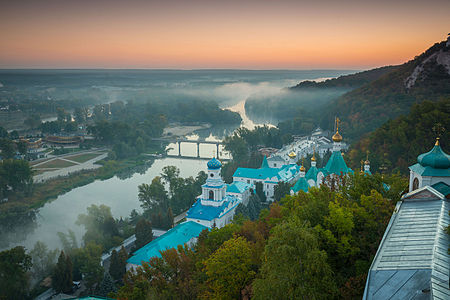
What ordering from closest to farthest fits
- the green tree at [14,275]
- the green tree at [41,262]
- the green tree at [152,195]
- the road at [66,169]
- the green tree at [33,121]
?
the green tree at [14,275] < the green tree at [41,262] < the green tree at [152,195] < the road at [66,169] < the green tree at [33,121]

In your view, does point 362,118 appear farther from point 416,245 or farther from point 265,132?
point 416,245

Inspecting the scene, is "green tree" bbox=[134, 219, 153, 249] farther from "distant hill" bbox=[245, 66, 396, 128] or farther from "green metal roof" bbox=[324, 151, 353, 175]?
"distant hill" bbox=[245, 66, 396, 128]

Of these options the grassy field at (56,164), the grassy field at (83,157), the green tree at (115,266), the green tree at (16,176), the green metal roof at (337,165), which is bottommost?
the grassy field at (83,157)

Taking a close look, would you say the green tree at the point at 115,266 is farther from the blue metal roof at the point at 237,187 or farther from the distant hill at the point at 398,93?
the distant hill at the point at 398,93

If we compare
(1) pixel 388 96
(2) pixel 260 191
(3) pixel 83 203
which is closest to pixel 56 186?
(3) pixel 83 203

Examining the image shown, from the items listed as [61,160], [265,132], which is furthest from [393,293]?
[265,132]

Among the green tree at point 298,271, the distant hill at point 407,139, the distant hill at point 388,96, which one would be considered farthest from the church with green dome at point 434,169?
the distant hill at point 388,96

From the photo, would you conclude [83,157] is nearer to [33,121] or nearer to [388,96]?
[33,121]
